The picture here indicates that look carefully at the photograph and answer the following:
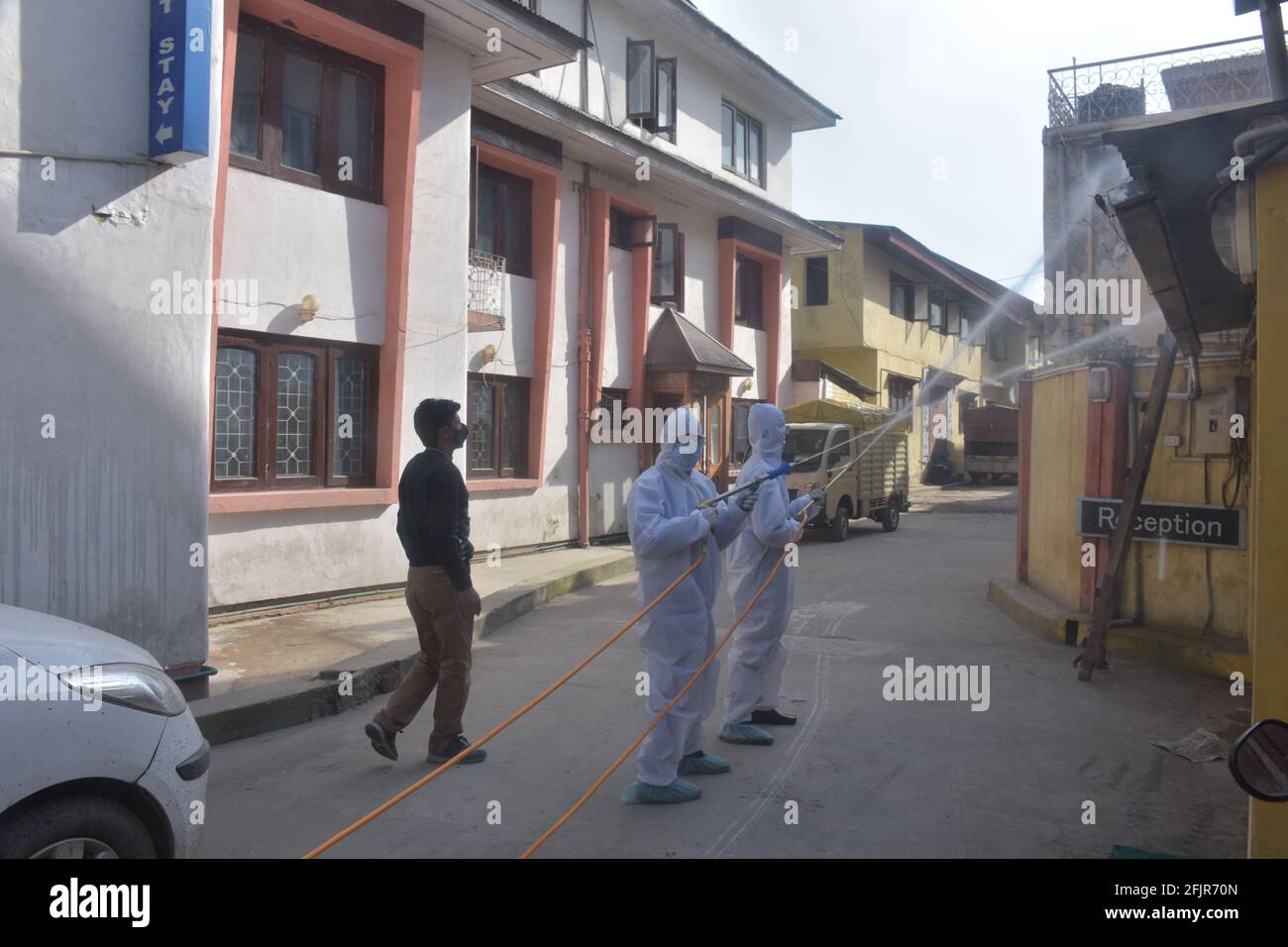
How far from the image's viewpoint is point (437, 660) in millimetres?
5617

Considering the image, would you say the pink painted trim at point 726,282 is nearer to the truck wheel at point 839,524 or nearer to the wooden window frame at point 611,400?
the wooden window frame at point 611,400

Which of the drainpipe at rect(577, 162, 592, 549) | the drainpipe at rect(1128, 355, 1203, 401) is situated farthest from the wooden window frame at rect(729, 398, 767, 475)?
the drainpipe at rect(1128, 355, 1203, 401)

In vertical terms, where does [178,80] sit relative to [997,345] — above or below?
below

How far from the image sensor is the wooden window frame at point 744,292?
1944 centimetres

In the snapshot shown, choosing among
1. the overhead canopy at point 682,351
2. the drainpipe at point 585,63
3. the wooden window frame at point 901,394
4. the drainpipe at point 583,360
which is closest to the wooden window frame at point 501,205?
the drainpipe at point 583,360

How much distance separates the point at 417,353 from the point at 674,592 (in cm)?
612

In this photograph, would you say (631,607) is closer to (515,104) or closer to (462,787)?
(462,787)

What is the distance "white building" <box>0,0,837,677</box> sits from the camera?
5.84 metres

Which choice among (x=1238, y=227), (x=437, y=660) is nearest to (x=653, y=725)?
(x=437, y=660)

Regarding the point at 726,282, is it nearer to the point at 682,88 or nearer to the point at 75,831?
the point at 682,88

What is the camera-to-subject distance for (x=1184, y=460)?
771cm

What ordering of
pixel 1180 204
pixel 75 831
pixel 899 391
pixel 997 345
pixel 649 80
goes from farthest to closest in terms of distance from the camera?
pixel 997 345
pixel 899 391
pixel 649 80
pixel 1180 204
pixel 75 831

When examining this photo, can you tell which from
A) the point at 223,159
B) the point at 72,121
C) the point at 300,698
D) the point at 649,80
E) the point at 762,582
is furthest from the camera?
the point at 649,80

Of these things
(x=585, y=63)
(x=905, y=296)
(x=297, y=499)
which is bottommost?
(x=297, y=499)
